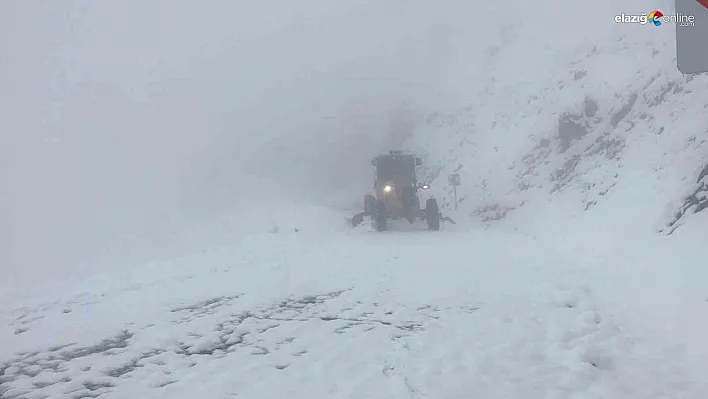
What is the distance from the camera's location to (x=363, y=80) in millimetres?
35562

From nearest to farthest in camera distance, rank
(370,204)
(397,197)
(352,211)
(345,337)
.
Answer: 1. (345,337)
2. (397,197)
3. (370,204)
4. (352,211)

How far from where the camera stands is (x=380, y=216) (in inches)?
664

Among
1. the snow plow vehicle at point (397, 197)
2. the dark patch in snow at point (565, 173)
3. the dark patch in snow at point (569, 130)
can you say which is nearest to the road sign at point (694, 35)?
the dark patch in snow at point (565, 173)

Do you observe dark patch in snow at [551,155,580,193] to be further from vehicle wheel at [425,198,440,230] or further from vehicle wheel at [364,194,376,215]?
vehicle wheel at [364,194,376,215]

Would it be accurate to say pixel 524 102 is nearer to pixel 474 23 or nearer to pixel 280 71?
pixel 474 23

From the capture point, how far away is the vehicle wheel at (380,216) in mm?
16859

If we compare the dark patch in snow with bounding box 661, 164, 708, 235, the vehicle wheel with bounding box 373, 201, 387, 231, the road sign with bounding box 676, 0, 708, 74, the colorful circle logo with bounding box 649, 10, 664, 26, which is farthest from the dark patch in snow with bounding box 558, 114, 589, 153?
the road sign with bounding box 676, 0, 708, 74

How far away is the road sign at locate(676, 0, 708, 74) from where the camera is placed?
5148 mm

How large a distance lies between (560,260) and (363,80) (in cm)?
2820

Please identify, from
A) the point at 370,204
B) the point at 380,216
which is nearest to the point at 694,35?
the point at 380,216

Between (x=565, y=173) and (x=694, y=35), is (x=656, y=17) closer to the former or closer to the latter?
(x=565, y=173)

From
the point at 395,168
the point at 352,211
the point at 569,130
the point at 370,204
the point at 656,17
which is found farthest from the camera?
the point at 352,211

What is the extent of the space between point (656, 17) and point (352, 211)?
15.6 meters

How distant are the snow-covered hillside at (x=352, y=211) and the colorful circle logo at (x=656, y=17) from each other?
336 mm
